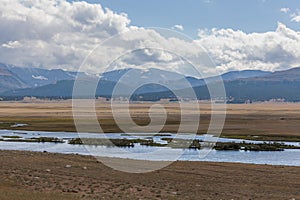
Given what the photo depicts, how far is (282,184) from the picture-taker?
30.9 m

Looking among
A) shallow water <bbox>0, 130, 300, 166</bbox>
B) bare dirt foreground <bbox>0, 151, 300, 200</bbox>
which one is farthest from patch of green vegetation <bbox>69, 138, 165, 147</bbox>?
bare dirt foreground <bbox>0, 151, 300, 200</bbox>

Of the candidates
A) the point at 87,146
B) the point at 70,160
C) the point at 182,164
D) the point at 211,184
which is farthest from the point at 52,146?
the point at 211,184

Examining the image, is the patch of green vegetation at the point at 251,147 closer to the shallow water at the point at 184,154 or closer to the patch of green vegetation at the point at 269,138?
the shallow water at the point at 184,154

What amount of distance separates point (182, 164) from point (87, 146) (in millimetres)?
23264

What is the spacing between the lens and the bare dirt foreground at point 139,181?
82.9ft

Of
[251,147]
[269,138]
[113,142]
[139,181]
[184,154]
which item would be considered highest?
[269,138]

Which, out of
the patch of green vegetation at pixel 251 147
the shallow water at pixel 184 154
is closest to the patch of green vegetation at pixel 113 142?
the shallow water at pixel 184 154

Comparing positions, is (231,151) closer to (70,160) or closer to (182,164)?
(182,164)

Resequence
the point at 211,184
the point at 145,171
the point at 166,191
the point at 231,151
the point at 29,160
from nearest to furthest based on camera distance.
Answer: the point at 166,191
the point at 211,184
the point at 145,171
the point at 29,160
the point at 231,151

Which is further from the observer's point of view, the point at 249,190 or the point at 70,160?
the point at 70,160

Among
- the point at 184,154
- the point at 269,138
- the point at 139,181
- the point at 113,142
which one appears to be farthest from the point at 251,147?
the point at 139,181

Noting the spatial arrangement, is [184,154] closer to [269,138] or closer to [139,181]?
[139,181]

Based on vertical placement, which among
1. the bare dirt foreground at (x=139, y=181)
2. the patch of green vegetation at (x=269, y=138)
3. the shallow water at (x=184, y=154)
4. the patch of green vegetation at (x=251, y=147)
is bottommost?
the bare dirt foreground at (x=139, y=181)

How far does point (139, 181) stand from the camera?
30.4 metres
